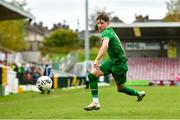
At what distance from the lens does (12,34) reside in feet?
311

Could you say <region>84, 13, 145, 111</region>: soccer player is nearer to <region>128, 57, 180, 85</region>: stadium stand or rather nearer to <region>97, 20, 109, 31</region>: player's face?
<region>97, 20, 109, 31</region>: player's face

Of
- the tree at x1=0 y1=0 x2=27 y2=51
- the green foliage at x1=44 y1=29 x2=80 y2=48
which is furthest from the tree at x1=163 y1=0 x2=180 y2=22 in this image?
the tree at x1=0 y1=0 x2=27 y2=51

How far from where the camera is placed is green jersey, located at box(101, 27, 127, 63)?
1421 cm

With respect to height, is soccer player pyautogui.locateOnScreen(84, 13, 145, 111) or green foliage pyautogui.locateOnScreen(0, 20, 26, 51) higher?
green foliage pyautogui.locateOnScreen(0, 20, 26, 51)

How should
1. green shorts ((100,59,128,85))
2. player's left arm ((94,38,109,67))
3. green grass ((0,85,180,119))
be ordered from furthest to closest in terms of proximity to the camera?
green grass ((0,85,180,119)) < green shorts ((100,59,128,85)) < player's left arm ((94,38,109,67))

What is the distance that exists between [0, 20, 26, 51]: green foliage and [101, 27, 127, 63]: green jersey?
78598 mm

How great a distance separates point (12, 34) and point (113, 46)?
3207 inches

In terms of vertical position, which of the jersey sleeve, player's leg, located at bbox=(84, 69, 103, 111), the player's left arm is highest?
the jersey sleeve

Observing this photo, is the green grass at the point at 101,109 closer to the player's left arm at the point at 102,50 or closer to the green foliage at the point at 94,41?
the player's left arm at the point at 102,50

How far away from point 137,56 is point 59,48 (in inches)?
1082

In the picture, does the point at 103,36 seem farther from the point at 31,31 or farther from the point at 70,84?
the point at 31,31

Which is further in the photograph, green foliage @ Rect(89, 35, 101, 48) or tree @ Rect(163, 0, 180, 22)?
green foliage @ Rect(89, 35, 101, 48)

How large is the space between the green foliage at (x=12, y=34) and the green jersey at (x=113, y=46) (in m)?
78.6

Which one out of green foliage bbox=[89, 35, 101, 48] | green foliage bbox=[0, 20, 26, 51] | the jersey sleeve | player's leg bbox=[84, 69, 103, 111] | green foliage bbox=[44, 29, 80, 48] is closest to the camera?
the jersey sleeve
